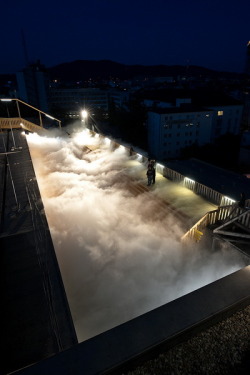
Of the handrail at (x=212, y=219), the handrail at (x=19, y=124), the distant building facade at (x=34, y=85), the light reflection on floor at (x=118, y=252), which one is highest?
the distant building facade at (x=34, y=85)

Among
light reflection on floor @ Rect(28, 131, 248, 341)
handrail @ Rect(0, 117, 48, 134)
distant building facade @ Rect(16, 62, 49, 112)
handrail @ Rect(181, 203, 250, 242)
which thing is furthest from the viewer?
distant building facade @ Rect(16, 62, 49, 112)

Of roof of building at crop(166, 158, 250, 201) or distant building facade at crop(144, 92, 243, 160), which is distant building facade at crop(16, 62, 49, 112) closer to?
distant building facade at crop(144, 92, 243, 160)

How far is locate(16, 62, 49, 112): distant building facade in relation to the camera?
6178 cm

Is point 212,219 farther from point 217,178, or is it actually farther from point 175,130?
point 175,130

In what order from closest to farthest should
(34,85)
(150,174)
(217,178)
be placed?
1. (150,174)
2. (217,178)
3. (34,85)

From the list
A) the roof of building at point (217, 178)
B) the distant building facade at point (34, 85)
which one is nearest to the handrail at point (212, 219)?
the roof of building at point (217, 178)

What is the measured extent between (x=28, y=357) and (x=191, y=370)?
2934 millimetres

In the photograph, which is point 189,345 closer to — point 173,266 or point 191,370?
point 191,370

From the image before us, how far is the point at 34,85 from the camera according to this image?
6369 cm

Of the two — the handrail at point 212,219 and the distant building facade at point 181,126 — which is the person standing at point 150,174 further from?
the distant building facade at point 181,126

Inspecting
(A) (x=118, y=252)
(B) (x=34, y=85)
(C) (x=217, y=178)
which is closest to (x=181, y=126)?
(C) (x=217, y=178)

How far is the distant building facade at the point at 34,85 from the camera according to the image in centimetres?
6178

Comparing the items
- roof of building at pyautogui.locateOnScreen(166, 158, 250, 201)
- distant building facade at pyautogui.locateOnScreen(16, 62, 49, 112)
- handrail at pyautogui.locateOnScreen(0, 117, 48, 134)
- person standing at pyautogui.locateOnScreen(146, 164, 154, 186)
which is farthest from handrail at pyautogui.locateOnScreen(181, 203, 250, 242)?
distant building facade at pyautogui.locateOnScreen(16, 62, 49, 112)

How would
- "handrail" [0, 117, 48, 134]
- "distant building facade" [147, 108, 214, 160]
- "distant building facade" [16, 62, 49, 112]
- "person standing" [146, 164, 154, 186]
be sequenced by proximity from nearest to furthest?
"person standing" [146, 164, 154, 186] → "handrail" [0, 117, 48, 134] → "distant building facade" [147, 108, 214, 160] → "distant building facade" [16, 62, 49, 112]
